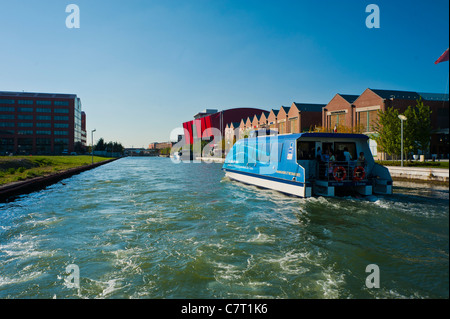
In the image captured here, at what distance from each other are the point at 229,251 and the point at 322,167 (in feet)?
30.3

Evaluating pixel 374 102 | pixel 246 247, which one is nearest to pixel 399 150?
pixel 374 102

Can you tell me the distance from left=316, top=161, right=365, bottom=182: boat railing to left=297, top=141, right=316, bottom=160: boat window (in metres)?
1.31

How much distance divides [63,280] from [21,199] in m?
13.3

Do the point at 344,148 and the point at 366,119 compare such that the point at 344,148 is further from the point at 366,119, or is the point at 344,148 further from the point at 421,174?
the point at 366,119

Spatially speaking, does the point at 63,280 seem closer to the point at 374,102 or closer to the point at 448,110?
the point at 448,110

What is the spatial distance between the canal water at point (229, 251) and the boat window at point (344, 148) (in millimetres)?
3165

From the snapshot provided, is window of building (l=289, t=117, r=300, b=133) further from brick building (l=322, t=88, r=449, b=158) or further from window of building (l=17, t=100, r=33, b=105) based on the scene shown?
window of building (l=17, t=100, r=33, b=105)

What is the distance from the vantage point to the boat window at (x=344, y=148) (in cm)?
1545

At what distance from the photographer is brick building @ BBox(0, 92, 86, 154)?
103412 millimetres

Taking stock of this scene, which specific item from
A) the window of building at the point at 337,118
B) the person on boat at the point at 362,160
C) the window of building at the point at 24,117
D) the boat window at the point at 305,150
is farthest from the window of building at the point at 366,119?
the window of building at the point at 24,117

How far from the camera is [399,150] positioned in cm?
3069

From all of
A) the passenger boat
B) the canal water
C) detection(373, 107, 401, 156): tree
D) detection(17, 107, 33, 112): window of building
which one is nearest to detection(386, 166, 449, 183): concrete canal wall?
detection(373, 107, 401, 156): tree
